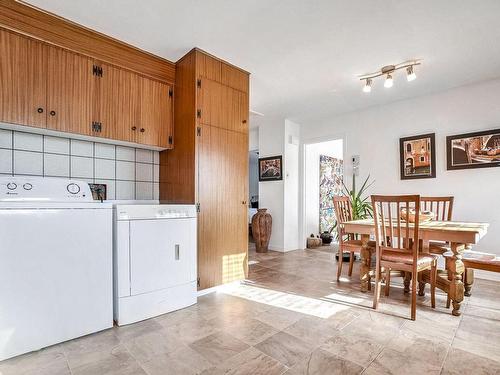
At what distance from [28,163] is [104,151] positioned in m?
0.59

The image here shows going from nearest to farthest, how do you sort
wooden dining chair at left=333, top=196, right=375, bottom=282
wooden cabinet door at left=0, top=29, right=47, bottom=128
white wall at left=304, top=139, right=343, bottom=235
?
1. wooden cabinet door at left=0, top=29, right=47, bottom=128
2. wooden dining chair at left=333, top=196, right=375, bottom=282
3. white wall at left=304, top=139, right=343, bottom=235

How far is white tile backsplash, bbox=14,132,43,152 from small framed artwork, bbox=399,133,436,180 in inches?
174

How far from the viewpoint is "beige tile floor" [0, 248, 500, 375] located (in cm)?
143

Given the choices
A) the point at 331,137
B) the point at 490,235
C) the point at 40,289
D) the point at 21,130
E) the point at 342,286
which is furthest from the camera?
the point at 331,137

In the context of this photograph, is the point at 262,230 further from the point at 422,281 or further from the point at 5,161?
the point at 5,161

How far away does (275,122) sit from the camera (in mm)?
4918

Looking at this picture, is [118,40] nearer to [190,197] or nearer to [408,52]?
[190,197]

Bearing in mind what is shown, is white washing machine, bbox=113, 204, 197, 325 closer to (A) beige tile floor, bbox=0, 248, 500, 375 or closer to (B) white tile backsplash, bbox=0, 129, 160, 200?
(A) beige tile floor, bbox=0, 248, 500, 375

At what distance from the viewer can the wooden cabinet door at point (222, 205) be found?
253 centimetres

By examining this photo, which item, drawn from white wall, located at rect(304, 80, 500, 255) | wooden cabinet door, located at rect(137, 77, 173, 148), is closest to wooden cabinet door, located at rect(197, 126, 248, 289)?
wooden cabinet door, located at rect(137, 77, 173, 148)

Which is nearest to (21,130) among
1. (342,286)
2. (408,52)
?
(342,286)

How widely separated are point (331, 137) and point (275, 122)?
3.58 feet

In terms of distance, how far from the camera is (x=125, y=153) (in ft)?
8.77

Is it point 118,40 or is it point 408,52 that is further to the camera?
point 408,52
